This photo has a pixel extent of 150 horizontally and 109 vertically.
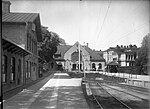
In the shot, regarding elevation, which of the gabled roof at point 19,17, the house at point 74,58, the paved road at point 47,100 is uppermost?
the gabled roof at point 19,17

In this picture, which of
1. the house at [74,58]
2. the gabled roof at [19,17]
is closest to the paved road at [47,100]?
the gabled roof at [19,17]

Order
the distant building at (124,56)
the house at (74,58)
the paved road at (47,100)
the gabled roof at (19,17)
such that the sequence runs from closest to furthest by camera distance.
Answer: the paved road at (47,100), the gabled roof at (19,17), the distant building at (124,56), the house at (74,58)

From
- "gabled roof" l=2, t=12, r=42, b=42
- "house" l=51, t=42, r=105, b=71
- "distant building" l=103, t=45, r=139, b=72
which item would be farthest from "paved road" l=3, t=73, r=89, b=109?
"house" l=51, t=42, r=105, b=71

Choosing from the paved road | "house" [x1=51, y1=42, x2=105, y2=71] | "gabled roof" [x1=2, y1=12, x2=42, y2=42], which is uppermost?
"gabled roof" [x1=2, y1=12, x2=42, y2=42]

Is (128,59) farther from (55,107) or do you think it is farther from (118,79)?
(55,107)

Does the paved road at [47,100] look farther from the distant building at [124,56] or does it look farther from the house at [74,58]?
the house at [74,58]

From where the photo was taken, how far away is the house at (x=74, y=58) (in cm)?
5291

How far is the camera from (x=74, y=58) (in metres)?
57.6

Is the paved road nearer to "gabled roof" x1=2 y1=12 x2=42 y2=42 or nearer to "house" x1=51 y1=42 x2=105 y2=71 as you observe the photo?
"gabled roof" x1=2 y1=12 x2=42 y2=42

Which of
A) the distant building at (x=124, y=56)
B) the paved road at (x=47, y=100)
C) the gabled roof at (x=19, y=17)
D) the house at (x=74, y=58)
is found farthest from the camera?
the house at (x=74, y=58)

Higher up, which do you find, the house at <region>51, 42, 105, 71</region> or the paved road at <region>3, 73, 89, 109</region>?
the house at <region>51, 42, 105, 71</region>

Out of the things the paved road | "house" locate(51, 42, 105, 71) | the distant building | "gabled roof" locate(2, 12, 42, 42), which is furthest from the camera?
"house" locate(51, 42, 105, 71)

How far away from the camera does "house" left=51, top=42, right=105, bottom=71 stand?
174 feet

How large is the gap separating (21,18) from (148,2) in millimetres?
15211
